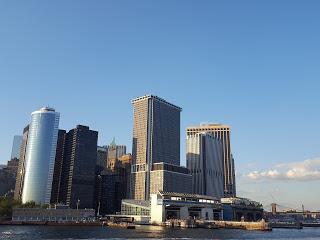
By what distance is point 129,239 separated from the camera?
13675 cm

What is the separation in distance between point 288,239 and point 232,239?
26.3 meters

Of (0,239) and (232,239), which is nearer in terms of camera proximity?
(0,239)

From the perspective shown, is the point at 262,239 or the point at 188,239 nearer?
the point at 188,239

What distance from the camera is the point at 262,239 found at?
15788cm

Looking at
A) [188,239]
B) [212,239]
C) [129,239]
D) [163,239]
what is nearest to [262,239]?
[212,239]

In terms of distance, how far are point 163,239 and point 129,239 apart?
1158 cm

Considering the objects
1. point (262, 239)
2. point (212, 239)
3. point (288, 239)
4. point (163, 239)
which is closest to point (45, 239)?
point (163, 239)

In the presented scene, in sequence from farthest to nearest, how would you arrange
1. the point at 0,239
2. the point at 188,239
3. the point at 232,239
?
the point at 232,239 < the point at 188,239 < the point at 0,239

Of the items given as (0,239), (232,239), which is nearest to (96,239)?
(0,239)

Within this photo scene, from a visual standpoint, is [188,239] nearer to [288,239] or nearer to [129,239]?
[129,239]

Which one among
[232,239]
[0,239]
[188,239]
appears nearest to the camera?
[0,239]

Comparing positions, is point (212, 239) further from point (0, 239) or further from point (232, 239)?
point (0, 239)

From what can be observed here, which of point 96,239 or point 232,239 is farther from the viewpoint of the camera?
point 232,239

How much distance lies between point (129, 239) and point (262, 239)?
181 feet
